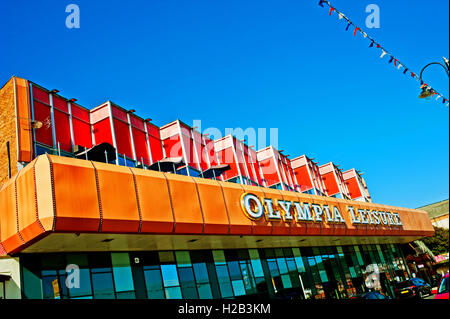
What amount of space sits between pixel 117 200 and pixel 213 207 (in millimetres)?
5013

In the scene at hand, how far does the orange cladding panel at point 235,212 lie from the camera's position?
1812 cm

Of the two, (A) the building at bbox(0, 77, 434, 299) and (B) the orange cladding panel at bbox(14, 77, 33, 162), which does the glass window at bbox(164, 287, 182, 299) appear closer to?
(A) the building at bbox(0, 77, 434, 299)

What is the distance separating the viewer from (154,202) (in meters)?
14.8

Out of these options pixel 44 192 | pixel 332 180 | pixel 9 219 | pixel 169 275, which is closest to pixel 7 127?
pixel 9 219

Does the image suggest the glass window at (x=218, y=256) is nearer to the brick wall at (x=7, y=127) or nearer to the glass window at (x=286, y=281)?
the glass window at (x=286, y=281)

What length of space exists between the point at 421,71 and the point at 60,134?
1602cm

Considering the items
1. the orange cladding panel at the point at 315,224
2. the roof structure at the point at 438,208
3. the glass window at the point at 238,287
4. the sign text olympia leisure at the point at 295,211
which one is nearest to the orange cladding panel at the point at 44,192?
the sign text olympia leisure at the point at 295,211

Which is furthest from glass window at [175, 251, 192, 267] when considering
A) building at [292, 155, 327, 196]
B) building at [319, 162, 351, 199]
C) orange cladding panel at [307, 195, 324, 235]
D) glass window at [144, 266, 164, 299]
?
building at [319, 162, 351, 199]

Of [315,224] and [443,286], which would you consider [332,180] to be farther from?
[443,286]

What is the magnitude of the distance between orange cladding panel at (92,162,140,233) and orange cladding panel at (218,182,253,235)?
5.34 m

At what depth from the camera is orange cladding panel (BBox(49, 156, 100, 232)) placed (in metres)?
12.0

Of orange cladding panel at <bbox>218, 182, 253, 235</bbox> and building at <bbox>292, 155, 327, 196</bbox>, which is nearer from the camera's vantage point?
orange cladding panel at <bbox>218, 182, 253, 235</bbox>

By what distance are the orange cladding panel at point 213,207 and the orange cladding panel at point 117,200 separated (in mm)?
3654
